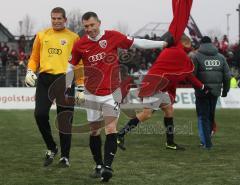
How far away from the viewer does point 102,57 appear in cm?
693

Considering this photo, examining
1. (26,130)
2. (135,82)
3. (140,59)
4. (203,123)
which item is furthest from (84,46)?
(140,59)

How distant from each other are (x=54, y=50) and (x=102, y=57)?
129 centimetres

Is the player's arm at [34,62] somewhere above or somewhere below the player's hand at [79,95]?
above

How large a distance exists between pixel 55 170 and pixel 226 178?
2.36m

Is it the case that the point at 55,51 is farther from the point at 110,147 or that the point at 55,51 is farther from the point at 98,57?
the point at 110,147

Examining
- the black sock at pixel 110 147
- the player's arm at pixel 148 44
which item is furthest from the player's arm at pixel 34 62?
the player's arm at pixel 148 44

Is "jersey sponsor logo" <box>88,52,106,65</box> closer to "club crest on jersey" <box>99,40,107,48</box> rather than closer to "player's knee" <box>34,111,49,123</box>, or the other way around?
"club crest on jersey" <box>99,40,107,48</box>

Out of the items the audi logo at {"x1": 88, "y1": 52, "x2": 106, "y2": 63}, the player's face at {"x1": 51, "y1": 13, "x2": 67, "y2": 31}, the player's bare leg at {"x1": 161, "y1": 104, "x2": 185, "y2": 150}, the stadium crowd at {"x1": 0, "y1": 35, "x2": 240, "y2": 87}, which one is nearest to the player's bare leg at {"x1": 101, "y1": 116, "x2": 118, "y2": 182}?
the audi logo at {"x1": 88, "y1": 52, "x2": 106, "y2": 63}

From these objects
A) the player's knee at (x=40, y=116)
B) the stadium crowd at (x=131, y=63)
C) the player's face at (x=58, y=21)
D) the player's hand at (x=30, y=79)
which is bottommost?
the stadium crowd at (x=131, y=63)

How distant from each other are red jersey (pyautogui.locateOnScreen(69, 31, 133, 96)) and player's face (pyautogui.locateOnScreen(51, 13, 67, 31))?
37.9 inches

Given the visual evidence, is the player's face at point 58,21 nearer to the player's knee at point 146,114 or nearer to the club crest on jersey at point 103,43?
the club crest on jersey at point 103,43

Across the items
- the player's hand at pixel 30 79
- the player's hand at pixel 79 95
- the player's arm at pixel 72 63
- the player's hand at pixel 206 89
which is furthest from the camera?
the player's hand at pixel 206 89

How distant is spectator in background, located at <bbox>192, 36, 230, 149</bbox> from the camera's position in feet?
32.7

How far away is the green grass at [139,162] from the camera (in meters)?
6.98
